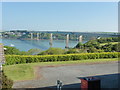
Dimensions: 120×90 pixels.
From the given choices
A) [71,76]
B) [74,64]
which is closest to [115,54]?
[74,64]

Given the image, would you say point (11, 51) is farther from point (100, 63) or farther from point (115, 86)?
point (115, 86)

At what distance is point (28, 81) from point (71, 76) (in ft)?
9.21

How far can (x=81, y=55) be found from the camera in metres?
16.9

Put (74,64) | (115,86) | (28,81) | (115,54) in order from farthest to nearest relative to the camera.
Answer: (115,54), (74,64), (28,81), (115,86)

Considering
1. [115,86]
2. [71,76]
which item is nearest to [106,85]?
[115,86]

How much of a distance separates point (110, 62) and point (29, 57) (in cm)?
753

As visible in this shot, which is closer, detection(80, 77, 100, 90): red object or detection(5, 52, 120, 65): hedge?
detection(80, 77, 100, 90): red object

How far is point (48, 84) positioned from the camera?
8.93 meters

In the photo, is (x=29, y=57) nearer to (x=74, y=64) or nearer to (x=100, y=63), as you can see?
(x=74, y=64)

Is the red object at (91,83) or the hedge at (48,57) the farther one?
the hedge at (48,57)

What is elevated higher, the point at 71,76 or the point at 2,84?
the point at 2,84

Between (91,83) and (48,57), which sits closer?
(91,83)

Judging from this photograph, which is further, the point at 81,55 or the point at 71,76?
the point at 81,55

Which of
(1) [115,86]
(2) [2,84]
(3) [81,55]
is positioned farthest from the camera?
(3) [81,55]
